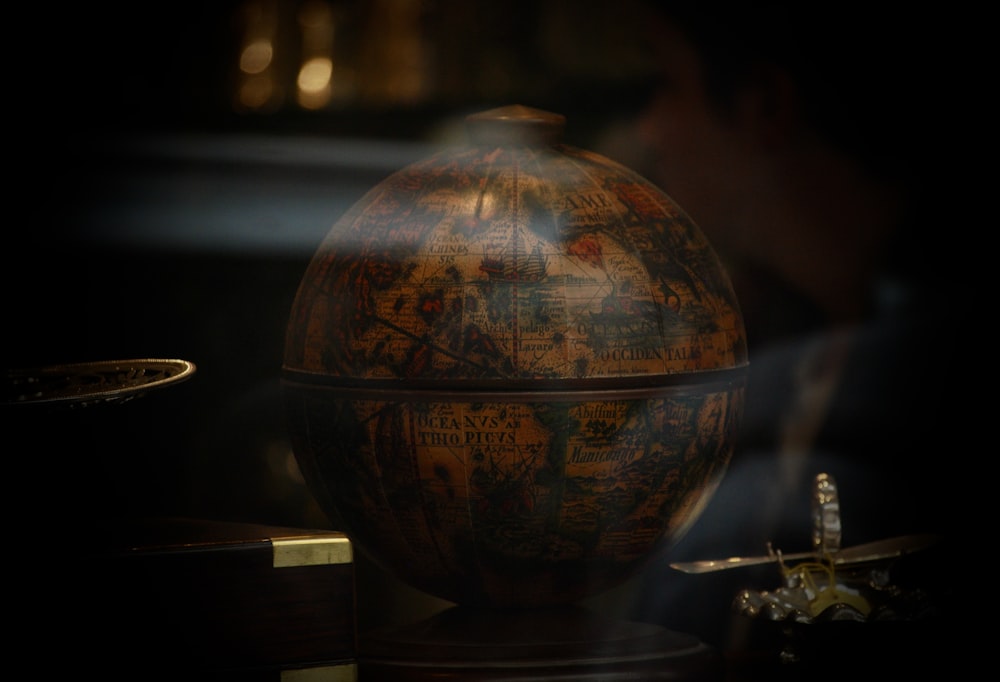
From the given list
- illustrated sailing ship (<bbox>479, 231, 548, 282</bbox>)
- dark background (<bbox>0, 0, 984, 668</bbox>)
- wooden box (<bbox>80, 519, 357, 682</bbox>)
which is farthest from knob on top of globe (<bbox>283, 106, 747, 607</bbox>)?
dark background (<bbox>0, 0, 984, 668</bbox>)

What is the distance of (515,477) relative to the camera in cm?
183

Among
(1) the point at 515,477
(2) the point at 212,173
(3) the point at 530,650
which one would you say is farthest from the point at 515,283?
(2) the point at 212,173

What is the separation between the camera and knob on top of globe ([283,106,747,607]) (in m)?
1.81

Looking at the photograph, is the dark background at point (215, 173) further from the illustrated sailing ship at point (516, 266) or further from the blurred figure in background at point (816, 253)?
the illustrated sailing ship at point (516, 266)

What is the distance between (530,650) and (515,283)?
1.65 feet

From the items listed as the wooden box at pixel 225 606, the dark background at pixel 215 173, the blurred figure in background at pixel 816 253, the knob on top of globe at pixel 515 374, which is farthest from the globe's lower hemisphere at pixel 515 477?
the blurred figure in background at pixel 816 253

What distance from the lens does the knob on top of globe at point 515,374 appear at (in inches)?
71.3

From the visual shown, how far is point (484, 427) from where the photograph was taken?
181 cm

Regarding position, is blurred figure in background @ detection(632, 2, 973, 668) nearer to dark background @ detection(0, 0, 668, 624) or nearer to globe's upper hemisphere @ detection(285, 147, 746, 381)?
dark background @ detection(0, 0, 668, 624)

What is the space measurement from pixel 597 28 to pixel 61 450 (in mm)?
1340

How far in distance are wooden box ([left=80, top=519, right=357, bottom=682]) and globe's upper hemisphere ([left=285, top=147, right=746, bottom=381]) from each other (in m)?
0.27

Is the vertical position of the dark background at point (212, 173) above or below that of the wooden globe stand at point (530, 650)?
above

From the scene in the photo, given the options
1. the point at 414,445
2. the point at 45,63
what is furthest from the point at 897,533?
the point at 45,63

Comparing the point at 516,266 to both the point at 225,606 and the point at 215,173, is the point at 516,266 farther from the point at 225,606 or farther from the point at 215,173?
the point at 215,173
